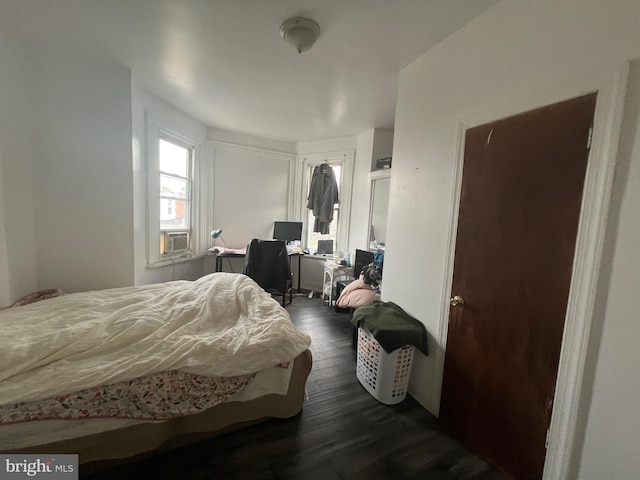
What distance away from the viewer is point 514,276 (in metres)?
1.29

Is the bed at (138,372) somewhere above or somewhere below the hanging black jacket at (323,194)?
below

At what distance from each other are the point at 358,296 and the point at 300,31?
7.25 ft

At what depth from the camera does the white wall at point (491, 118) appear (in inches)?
37.7

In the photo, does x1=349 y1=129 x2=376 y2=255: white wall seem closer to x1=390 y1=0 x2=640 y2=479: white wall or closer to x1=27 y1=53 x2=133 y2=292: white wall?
x1=390 y1=0 x2=640 y2=479: white wall

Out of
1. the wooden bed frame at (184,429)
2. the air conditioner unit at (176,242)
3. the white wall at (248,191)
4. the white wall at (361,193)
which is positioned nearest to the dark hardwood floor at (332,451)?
the wooden bed frame at (184,429)

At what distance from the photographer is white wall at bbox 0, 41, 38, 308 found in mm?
1937

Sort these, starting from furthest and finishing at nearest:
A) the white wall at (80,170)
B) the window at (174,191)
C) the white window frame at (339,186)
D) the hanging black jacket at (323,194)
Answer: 1. the hanging black jacket at (323,194)
2. the white window frame at (339,186)
3. the window at (174,191)
4. the white wall at (80,170)

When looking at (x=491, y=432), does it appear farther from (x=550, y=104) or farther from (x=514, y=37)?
(x=514, y=37)

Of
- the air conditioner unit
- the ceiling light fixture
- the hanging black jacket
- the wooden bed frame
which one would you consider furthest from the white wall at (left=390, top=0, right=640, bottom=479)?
the air conditioner unit

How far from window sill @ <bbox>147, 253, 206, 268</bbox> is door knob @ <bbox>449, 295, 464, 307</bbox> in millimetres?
3164

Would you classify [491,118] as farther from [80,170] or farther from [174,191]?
[174,191]

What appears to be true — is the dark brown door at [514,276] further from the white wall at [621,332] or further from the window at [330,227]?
the window at [330,227]

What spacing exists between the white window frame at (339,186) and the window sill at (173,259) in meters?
1.79

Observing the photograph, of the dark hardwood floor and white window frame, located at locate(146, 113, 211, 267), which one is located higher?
white window frame, located at locate(146, 113, 211, 267)
